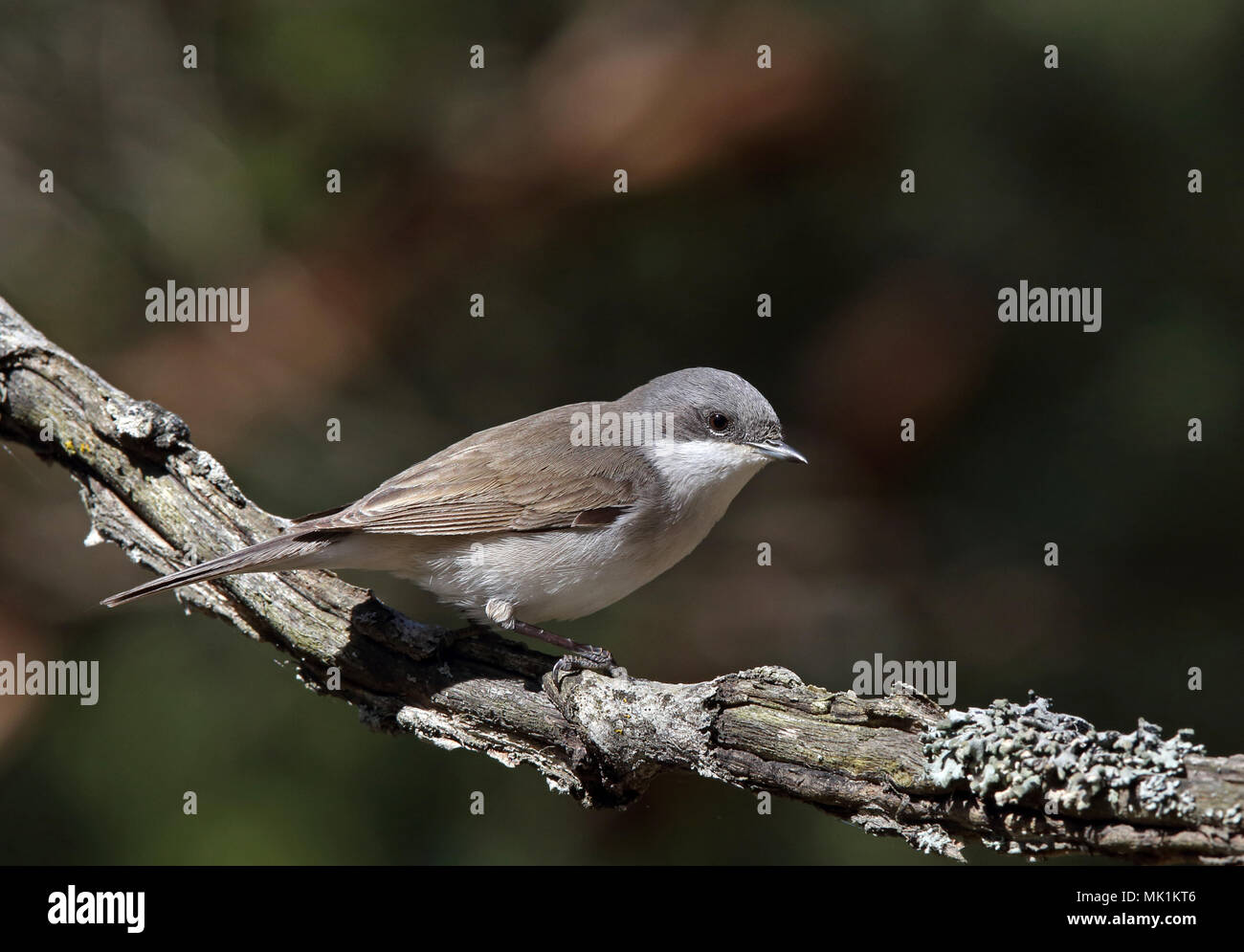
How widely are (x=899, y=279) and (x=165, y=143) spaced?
4241 millimetres

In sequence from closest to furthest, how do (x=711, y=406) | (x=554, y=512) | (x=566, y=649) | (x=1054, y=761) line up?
(x=1054, y=761) < (x=566, y=649) < (x=554, y=512) < (x=711, y=406)

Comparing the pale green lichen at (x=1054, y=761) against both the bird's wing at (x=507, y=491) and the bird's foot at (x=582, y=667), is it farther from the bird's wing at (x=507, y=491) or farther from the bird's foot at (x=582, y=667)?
the bird's wing at (x=507, y=491)

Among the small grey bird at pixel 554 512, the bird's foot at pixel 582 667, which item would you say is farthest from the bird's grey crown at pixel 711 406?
the bird's foot at pixel 582 667

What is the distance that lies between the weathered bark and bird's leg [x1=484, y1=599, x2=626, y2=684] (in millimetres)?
73

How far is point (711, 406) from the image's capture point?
502 centimetres

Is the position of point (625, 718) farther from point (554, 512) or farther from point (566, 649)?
point (554, 512)

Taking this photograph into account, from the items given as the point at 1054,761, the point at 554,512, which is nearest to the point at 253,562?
the point at 554,512

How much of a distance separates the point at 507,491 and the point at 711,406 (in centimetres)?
96

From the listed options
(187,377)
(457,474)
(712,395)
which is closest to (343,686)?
(457,474)

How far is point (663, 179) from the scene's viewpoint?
6531mm

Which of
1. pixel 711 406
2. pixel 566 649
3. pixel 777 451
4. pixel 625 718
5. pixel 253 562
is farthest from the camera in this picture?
pixel 711 406

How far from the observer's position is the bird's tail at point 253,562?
13.3 feet

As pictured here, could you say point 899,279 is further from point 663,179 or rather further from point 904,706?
point 904,706

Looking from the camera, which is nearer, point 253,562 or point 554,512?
point 253,562
